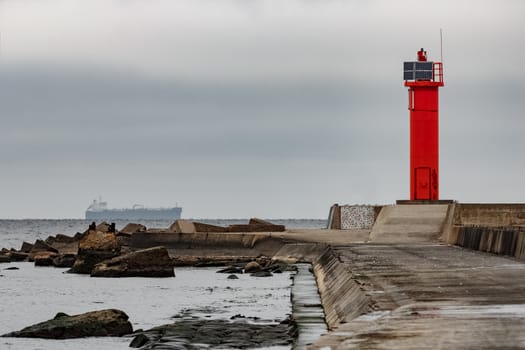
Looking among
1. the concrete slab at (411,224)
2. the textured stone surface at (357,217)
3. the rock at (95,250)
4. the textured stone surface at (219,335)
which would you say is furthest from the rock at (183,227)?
the textured stone surface at (219,335)

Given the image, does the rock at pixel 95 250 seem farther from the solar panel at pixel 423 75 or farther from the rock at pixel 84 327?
the rock at pixel 84 327

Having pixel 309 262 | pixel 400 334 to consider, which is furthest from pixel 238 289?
pixel 400 334

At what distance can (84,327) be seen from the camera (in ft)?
49.6

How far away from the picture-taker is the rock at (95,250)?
32188mm

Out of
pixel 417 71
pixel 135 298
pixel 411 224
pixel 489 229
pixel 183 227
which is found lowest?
pixel 135 298

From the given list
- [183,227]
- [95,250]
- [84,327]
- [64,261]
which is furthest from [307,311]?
[183,227]

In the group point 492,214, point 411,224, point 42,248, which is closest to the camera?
point 492,214

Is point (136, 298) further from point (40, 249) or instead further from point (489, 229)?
point (40, 249)

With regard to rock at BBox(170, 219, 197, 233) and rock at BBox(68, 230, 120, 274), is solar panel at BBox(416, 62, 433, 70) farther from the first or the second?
rock at BBox(68, 230, 120, 274)

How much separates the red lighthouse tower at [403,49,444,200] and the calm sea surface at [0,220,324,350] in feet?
31.8

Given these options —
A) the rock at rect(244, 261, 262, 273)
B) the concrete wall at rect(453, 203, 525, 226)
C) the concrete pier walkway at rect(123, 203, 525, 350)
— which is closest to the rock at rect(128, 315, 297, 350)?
the concrete pier walkway at rect(123, 203, 525, 350)

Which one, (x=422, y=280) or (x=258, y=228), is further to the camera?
(x=258, y=228)

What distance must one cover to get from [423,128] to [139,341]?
2716 centimetres

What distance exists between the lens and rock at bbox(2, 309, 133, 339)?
49.6 feet
